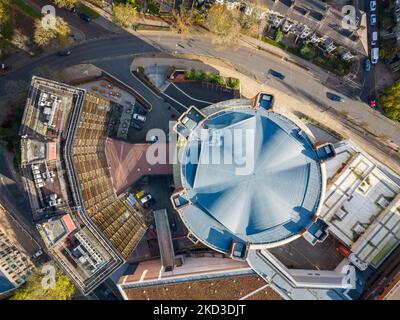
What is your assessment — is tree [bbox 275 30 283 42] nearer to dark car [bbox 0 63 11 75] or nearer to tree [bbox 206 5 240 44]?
tree [bbox 206 5 240 44]

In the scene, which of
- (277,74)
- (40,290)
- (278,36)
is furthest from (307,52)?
(40,290)

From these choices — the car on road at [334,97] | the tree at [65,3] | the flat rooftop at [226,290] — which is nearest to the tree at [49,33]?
the tree at [65,3]

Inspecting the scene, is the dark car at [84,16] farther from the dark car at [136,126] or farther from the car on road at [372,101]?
the car on road at [372,101]

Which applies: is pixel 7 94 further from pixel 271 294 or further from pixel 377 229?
pixel 377 229

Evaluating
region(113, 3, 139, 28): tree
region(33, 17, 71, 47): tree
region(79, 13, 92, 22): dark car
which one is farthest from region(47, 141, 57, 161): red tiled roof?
region(79, 13, 92, 22): dark car

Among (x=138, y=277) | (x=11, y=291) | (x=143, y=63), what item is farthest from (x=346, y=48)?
(x=11, y=291)

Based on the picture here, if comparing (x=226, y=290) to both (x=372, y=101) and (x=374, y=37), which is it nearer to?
(x=372, y=101)

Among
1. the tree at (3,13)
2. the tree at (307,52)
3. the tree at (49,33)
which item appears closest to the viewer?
the tree at (3,13)
